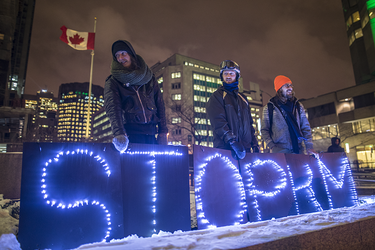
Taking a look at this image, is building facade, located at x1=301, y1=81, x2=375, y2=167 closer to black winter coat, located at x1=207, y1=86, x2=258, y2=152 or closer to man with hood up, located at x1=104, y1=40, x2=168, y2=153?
black winter coat, located at x1=207, y1=86, x2=258, y2=152

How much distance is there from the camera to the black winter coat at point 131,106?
303cm

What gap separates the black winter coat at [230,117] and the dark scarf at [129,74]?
47.1 inches

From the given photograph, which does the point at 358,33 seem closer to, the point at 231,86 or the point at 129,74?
the point at 231,86

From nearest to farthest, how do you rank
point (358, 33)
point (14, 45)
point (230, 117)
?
point (230, 117), point (358, 33), point (14, 45)

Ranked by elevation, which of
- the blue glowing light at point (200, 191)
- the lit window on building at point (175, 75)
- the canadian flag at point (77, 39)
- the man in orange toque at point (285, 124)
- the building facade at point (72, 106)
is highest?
the building facade at point (72, 106)

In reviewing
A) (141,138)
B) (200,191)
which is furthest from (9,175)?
(200,191)

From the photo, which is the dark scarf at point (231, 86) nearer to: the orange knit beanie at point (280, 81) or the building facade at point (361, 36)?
the orange knit beanie at point (280, 81)

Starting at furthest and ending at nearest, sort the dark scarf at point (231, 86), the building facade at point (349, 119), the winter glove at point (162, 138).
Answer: the building facade at point (349, 119) < the dark scarf at point (231, 86) < the winter glove at point (162, 138)

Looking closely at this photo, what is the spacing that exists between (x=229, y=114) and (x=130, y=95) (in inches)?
63.7

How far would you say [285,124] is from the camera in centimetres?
448

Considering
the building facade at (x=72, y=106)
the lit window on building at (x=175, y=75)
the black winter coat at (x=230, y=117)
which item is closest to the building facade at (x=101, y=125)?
the building facade at (x=72, y=106)

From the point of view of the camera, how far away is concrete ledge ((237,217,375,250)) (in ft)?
5.91

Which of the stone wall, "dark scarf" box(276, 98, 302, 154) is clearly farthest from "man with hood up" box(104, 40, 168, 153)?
the stone wall

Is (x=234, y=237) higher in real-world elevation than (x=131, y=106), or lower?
lower
